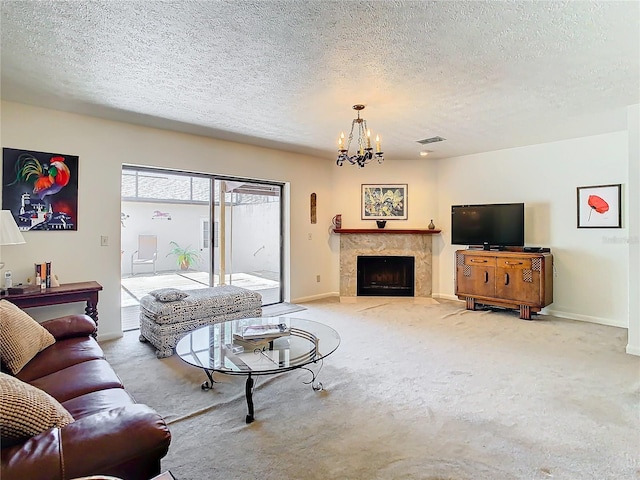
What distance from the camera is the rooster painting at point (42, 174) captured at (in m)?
3.39

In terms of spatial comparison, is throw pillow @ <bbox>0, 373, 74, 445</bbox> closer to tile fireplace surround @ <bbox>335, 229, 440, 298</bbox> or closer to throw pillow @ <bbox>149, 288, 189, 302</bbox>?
throw pillow @ <bbox>149, 288, 189, 302</bbox>

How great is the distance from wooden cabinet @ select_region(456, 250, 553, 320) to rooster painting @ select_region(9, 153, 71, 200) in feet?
16.4

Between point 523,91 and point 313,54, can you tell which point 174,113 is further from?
point 523,91

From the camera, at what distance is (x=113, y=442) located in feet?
3.60

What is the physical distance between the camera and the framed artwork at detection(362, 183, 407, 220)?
6117 mm

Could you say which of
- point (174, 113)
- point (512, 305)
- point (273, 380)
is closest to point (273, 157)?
point (174, 113)

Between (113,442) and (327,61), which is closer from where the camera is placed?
(113,442)

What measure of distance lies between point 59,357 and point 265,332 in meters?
1.27

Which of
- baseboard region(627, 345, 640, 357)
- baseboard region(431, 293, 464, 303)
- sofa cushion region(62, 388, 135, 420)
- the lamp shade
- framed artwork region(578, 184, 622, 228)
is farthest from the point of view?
baseboard region(431, 293, 464, 303)

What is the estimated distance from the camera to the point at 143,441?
3.70 ft

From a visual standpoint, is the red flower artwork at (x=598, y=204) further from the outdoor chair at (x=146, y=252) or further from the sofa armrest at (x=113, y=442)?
the outdoor chair at (x=146, y=252)

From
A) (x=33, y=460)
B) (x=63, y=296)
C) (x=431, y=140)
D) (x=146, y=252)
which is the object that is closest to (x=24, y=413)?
(x=33, y=460)

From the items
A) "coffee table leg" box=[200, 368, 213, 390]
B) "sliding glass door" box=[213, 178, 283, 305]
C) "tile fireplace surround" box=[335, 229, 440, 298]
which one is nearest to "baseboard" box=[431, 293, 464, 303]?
"tile fireplace surround" box=[335, 229, 440, 298]

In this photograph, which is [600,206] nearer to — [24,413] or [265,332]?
[265,332]
